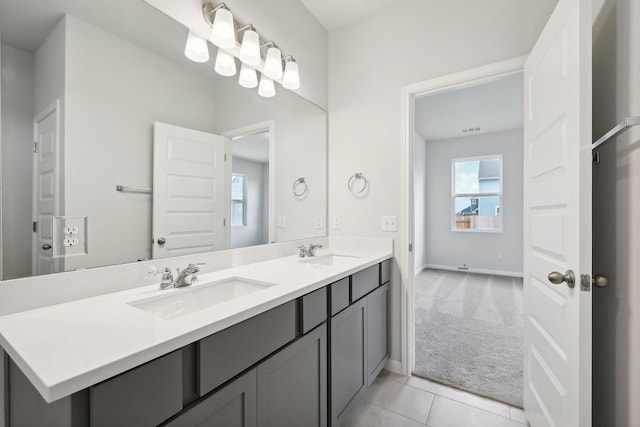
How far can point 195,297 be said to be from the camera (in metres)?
1.16

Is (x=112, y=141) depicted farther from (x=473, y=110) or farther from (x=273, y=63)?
(x=473, y=110)

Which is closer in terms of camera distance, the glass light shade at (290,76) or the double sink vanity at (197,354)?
the double sink vanity at (197,354)

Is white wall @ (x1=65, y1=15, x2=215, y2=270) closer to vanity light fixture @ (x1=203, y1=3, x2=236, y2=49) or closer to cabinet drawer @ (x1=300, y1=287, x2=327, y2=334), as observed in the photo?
vanity light fixture @ (x1=203, y1=3, x2=236, y2=49)

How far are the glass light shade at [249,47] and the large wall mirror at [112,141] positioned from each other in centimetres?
15

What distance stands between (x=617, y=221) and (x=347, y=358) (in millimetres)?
1268

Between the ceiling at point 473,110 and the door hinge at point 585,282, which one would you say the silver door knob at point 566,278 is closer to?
the door hinge at point 585,282

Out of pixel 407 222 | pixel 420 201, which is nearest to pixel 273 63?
pixel 407 222

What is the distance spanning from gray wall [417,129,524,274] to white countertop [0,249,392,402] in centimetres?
526

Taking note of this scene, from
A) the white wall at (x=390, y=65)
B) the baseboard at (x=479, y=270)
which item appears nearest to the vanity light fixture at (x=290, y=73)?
the white wall at (x=390, y=65)

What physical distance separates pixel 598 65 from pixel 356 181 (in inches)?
55.1

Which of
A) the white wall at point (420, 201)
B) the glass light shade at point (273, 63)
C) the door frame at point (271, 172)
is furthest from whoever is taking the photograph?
the white wall at point (420, 201)

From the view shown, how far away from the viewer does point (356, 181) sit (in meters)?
2.21

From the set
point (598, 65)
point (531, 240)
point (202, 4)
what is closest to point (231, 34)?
point (202, 4)

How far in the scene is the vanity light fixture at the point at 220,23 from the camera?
1.38m
